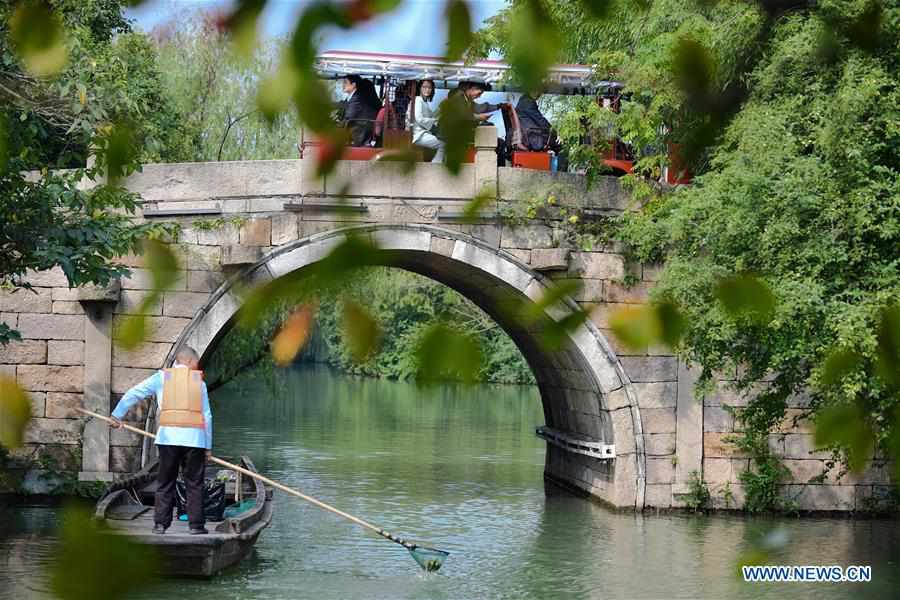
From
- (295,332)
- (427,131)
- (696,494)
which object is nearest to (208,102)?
(696,494)

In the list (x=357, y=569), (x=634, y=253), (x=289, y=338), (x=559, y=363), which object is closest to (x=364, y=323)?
(x=289, y=338)

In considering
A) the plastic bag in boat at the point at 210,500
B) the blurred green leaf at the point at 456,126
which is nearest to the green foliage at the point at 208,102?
the plastic bag in boat at the point at 210,500

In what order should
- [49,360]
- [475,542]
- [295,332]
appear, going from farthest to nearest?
[49,360] < [475,542] < [295,332]

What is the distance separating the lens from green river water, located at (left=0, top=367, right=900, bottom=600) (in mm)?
8867

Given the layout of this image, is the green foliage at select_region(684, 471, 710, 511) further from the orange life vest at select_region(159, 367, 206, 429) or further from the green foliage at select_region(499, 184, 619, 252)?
the orange life vest at select_region(159, 367, 206, 429)

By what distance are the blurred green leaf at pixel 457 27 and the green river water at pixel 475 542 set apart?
17.2 ft

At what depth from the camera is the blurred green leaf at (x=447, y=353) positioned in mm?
1909

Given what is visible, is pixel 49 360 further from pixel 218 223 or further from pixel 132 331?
pixel 132 331

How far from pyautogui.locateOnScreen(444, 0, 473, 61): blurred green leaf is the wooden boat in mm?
6130

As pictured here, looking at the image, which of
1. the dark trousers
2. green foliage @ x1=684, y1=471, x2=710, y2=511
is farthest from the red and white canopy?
the dark trousers

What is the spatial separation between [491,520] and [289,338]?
33.4ft

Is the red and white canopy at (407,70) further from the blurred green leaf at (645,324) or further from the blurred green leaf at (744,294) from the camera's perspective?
the blurred green leaf at (744,294)

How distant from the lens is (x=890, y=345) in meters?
2.74

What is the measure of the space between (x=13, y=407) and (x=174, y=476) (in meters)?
6.58
